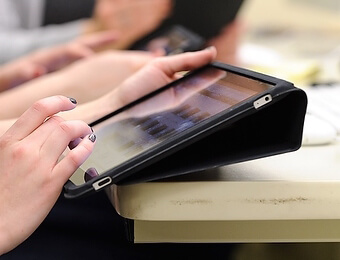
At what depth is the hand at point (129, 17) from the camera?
125cm

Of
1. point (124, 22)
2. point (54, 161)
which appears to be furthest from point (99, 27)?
point (54, 161)

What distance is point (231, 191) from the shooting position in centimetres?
44

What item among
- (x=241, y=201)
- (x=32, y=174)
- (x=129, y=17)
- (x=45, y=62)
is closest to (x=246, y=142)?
(x=241, y=201)

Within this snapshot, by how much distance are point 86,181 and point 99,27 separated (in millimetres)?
968

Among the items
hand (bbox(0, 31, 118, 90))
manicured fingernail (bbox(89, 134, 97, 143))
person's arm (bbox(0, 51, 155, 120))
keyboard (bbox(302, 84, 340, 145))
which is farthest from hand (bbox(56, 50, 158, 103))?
manicured fingernail (bbox(89, 134, 97, 143))

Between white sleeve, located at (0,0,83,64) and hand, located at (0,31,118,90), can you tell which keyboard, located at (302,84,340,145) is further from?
white sleeve, located at (0,0,83,64)

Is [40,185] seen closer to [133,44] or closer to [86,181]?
[86,181]

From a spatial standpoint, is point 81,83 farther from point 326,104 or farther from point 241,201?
point 241,201

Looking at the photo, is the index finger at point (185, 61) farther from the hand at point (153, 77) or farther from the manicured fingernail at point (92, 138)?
the manicured fingernail at point (92, 138)

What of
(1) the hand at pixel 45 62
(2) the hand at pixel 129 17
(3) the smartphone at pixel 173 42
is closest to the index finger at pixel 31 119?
(3) the smartphone at pixel 173 42

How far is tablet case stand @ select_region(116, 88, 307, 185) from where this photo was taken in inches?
17.1

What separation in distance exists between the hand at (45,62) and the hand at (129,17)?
89mm

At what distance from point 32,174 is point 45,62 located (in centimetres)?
66

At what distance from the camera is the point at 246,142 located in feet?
1.48
